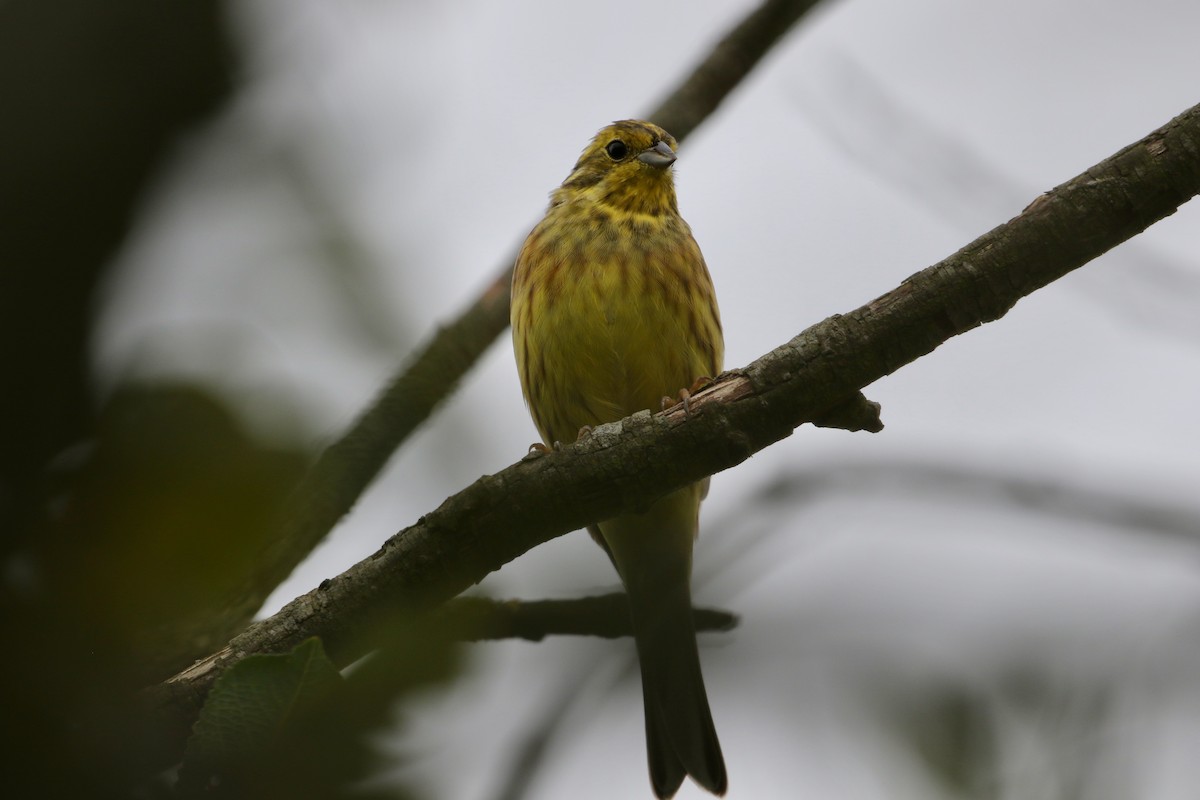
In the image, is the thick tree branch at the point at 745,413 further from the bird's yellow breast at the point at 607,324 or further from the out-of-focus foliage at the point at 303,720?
the bird's yellow breast at the point at 607,324

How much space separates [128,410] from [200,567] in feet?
0.58

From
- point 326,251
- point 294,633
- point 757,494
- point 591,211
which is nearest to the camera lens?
point 326,251

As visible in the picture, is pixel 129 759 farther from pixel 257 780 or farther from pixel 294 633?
pixel 294 633

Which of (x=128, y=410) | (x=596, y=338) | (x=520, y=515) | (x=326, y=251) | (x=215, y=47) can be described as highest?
(x=596, y=338)

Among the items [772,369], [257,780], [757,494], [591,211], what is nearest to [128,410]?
[257,780]

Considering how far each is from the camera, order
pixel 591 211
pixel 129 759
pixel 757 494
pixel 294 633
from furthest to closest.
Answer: pixel 591 211, pixel 757 494, pixel 294 633, pixel 129 759

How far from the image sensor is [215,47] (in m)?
1.19

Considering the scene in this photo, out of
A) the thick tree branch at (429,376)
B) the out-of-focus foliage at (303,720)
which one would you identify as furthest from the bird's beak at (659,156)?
the out-of-focus foliage at (303,720)

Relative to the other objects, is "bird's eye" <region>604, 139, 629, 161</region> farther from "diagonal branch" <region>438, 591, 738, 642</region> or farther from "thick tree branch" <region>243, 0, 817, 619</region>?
"diagonal branch" <region>438, 591, 738, 642</region>

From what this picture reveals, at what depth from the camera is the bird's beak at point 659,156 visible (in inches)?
217

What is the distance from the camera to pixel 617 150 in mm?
5746

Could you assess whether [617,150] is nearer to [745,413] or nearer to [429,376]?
[429,376]

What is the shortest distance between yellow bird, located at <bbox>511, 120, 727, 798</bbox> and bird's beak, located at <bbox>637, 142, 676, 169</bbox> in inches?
4.6

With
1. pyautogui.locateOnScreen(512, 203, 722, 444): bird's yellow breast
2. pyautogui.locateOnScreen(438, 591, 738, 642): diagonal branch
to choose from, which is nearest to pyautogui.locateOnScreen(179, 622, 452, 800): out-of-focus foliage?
pyautogui.locateOnScreen(438, 591, 738, 642): diagonal branch
